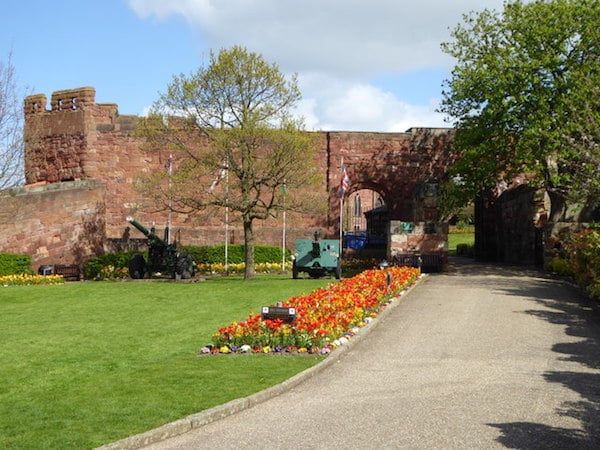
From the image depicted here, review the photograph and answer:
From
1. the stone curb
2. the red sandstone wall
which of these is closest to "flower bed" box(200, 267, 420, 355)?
the stone curb

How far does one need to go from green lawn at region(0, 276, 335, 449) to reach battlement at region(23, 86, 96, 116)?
1644cm

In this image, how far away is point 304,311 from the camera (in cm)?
1236

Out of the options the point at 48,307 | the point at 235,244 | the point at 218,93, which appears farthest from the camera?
the point at 235,244

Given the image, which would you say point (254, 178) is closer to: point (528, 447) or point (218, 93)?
point (218, 93)

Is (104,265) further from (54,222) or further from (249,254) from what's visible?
(249,254)

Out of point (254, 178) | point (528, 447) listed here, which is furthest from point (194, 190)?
point (528, 447)

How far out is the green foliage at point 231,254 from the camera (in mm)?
28516

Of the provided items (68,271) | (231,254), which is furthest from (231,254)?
(68,271)

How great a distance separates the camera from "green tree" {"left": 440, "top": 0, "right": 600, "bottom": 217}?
22656 millimetres

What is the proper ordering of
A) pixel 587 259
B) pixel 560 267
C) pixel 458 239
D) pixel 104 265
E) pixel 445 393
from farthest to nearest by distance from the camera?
pixel 458 239 → pixel 104 265 → pixel 560 267 → pixel 587 259 → pixel 445 393

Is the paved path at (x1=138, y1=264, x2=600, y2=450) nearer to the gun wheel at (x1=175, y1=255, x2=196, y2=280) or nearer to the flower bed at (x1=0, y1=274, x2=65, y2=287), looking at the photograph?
the gun wheel at (x1=175, y1=255, x2=196, y2=280)

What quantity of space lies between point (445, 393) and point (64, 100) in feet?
93.9

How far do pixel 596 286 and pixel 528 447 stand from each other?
32.7ft

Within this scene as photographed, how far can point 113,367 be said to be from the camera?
31.6 feet
